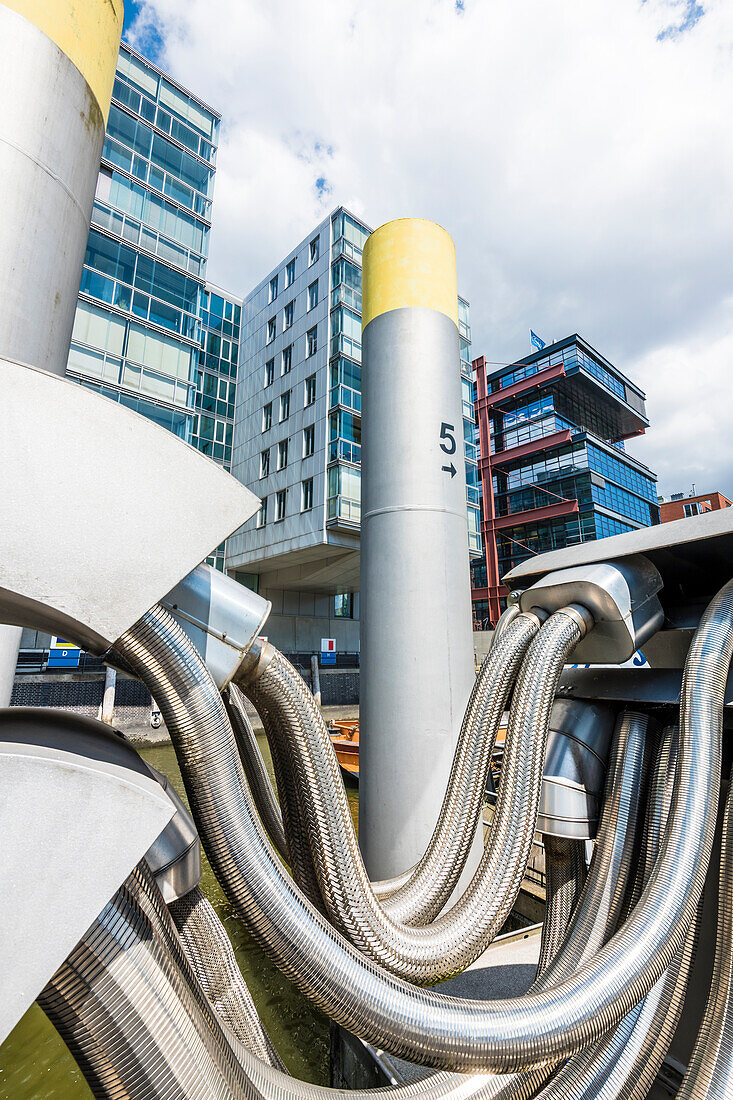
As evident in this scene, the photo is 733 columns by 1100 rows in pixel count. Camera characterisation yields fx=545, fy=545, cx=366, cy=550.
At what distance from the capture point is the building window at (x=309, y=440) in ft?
70.9

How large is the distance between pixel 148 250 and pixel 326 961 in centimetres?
2227

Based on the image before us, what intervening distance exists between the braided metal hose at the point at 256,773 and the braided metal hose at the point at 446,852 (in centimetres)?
11

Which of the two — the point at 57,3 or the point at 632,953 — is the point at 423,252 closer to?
the point at 57,3

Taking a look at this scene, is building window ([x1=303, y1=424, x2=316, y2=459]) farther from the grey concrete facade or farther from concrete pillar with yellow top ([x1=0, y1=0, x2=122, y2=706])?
concrete pillar with yellow top ([x1=0, y1=0, x2=122, y2=706])

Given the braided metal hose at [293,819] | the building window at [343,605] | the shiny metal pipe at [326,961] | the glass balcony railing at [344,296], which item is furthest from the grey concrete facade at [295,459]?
the shiny metal pipe at [326,961]

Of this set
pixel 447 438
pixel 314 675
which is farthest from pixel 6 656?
pixel 314 675

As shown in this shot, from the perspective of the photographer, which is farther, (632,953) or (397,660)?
(397,660)

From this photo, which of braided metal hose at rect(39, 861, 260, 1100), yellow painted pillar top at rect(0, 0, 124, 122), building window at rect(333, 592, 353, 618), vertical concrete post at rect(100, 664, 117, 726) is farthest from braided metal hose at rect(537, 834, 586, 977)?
building window at rect(333, 592, 353, 618)

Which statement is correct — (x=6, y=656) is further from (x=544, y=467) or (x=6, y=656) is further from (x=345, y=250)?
(x=544, y=467)

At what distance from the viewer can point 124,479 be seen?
0.86 meters

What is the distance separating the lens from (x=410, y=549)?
3791mm

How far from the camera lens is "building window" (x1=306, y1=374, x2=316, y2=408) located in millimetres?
22109

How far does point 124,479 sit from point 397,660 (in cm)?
303

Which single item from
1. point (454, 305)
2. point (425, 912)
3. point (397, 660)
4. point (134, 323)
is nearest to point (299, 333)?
point (134, 323)
